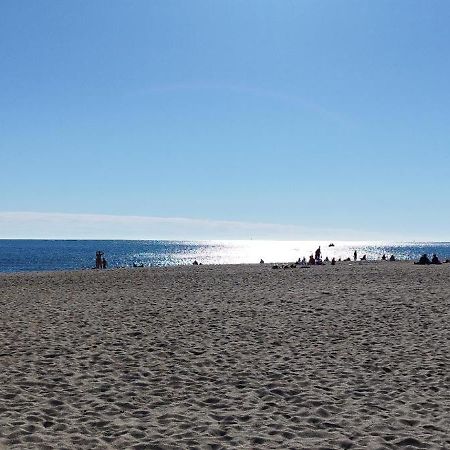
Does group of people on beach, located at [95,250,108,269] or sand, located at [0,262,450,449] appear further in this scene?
group of people on beach, located at [95,250,108,269]

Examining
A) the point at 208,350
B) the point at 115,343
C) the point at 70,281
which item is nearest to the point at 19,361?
the point at 115,343

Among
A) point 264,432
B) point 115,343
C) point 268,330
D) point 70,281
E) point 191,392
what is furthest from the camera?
point 70,281

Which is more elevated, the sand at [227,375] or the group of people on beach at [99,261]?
the group of people on beach at [99,261]

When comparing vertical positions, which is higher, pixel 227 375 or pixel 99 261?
pixel 99 261

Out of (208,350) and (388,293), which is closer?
(208,350)

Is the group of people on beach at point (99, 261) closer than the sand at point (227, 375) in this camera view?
A: No

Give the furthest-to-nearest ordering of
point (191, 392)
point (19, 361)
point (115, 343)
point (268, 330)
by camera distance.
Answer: point (268, 330) → point (115, 343) → point (19, 361) → point (191, 392)

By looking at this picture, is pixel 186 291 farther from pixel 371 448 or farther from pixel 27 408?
pixel 371 448

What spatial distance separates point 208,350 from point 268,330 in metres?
Result: 3.11

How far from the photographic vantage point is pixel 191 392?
9320 millimetres

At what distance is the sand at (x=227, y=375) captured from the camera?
7.29 m

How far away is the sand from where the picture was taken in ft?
23.9

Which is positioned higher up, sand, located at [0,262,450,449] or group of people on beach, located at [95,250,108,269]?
group of people on beach, located at [95,250,108,269]

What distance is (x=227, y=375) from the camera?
10.4 metres
